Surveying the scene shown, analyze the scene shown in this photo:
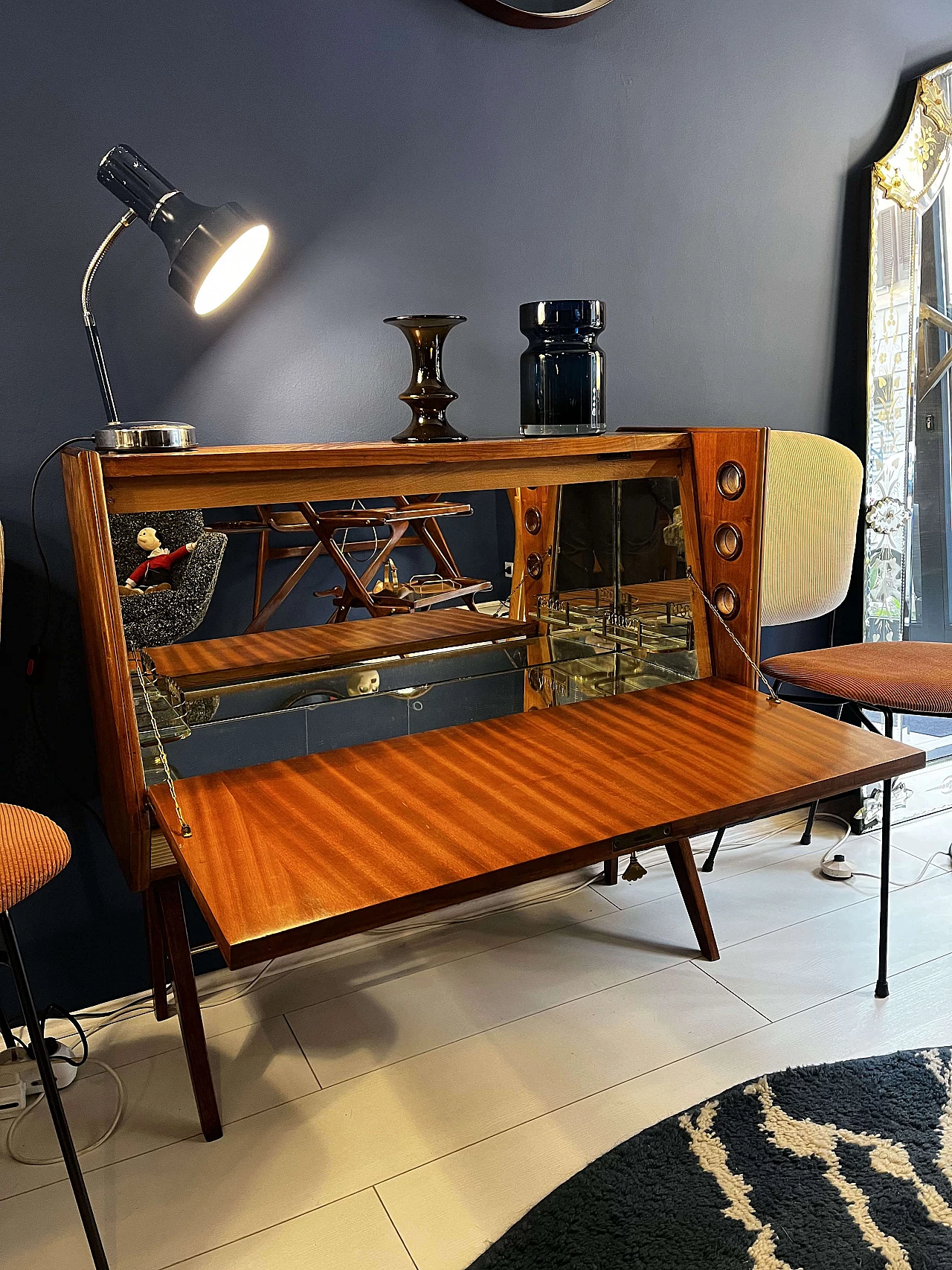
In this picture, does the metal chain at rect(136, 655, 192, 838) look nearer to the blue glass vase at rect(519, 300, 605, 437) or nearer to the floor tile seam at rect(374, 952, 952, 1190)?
the floor tile seam at rect(374, 952, 952, 1190)

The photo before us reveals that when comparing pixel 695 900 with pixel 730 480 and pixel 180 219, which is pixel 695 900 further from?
pixel 180 219

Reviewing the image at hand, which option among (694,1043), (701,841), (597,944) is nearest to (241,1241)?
(694,1043)

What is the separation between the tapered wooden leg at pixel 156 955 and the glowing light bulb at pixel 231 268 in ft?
3.10

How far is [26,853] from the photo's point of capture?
1.18 m

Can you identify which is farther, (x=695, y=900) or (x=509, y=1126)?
(x=695, y=900)

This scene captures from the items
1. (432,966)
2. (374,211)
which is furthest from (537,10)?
(432,966)

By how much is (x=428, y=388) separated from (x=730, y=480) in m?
0.57

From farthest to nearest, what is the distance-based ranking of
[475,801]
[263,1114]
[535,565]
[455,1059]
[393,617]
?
1. [535,565]
2. [393,617]
3. [455,1059]
4. [263,1114]
5. [475,801]

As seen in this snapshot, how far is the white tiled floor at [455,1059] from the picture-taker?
4.50 feet

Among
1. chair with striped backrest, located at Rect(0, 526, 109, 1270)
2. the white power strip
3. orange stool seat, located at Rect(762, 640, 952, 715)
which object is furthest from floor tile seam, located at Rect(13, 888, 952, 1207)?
orange stool seat, located at Rect(762, 640, 952, 715)

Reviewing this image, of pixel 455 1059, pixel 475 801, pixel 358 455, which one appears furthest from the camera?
pixel 455 1059

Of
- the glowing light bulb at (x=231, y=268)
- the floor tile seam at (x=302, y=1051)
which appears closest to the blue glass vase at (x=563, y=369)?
the glowing light bulb at (x=231, y=268)

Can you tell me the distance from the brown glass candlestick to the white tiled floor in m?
1.04

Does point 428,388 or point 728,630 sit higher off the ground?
point 428,388
